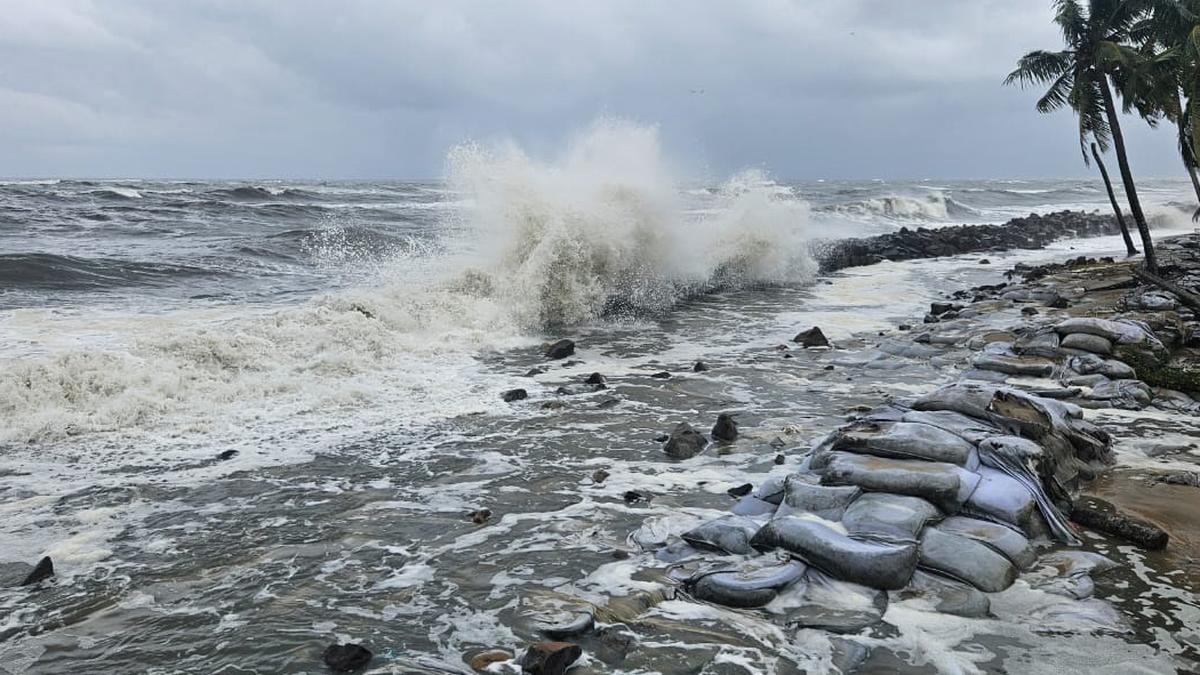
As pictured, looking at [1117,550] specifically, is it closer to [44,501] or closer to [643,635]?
[643,635]

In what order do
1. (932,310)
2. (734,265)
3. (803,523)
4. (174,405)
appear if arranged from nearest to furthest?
(803,523), (174,405), (932,310), (734,265)

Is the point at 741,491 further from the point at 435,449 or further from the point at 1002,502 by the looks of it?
the point at 435,449

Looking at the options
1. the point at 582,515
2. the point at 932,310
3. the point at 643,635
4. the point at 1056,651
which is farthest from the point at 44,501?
the point at 932,310

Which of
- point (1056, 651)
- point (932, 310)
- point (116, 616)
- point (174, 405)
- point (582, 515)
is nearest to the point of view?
point (1056, 651)

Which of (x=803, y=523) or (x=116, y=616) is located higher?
(x=803, y=523)

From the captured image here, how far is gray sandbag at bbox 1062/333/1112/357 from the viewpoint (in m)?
8.67

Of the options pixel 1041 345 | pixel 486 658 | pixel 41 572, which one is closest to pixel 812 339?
pixel 1041 345

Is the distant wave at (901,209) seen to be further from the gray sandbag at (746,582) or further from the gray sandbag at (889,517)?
the gray sandbag at (746,582)

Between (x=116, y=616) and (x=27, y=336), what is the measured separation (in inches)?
331

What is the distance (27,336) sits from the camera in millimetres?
10289

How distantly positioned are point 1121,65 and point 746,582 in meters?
18.8

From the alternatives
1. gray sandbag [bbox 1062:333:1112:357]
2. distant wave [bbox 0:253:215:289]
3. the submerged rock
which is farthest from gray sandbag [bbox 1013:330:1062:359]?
distant wave [bbox 0:253:215:289]

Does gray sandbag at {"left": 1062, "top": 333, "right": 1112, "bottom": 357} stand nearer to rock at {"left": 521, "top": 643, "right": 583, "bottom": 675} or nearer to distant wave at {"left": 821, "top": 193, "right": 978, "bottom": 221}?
rock at {"left": 521, "top": 643, "right": 583, "bottom": 675}

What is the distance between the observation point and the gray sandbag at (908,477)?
14.2 ft
